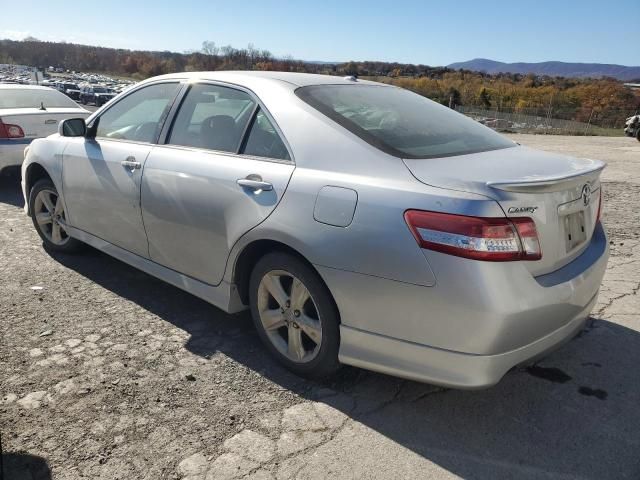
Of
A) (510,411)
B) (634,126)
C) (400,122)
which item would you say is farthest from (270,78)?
(634,126)

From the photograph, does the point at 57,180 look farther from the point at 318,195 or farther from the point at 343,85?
the point at 318,195

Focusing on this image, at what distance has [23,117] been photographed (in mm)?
6883

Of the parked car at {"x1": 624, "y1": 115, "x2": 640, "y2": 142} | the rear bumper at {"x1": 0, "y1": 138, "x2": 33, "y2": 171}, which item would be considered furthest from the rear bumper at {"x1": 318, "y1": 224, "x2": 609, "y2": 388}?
the parked car at {"x1": 624, "y1": 115, "x2": 640, "y2": 142}

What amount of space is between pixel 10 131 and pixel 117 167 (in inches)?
166

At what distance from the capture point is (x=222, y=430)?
2.40 meters

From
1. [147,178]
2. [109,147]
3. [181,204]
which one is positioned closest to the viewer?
[181,204]

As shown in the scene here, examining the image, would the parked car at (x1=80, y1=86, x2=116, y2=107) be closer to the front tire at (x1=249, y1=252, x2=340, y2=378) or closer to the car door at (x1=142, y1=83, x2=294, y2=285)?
the car door at (x1=142, y1=83, x2=294, y2=285)

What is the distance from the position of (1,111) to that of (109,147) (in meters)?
4.38

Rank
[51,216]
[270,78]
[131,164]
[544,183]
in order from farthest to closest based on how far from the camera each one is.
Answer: [51,216]
[131,164]
[270,78]
[544,183]

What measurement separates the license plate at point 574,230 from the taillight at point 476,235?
0.33 meters

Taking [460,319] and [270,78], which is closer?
[460,319]

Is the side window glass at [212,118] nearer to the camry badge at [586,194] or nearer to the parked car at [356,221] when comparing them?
the parked car at [356,221]

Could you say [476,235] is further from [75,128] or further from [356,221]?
[75,128]

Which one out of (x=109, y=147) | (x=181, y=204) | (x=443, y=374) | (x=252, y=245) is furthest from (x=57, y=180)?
(x=443, y=374)
